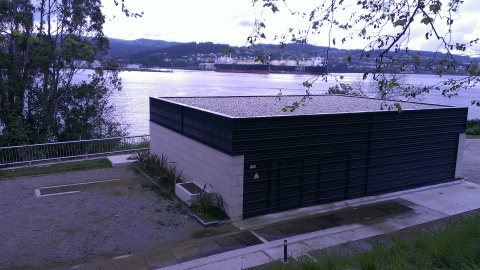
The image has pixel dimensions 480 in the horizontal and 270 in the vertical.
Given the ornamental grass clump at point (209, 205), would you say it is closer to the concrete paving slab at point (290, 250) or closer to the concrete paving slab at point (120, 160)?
the concrete paving slab at point (290, 250)

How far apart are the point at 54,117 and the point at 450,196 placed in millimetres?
25856

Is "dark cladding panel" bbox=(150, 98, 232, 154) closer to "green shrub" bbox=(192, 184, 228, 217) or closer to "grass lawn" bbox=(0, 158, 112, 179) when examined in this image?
"green shrub" bbox=(192, 184, 228, 217)

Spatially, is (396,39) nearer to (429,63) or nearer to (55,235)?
(429,63)

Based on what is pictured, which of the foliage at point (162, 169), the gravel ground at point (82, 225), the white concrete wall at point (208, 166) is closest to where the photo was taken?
the gravel ground at point (82, 225)

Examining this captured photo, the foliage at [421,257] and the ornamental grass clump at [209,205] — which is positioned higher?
the foliage at [421,257]

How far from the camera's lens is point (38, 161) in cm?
1891

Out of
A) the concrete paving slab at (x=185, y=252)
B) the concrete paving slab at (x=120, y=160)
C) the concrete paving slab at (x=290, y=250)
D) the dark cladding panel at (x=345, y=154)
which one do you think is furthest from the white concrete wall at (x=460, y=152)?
the concrete paving slab at (x=120, y=160)

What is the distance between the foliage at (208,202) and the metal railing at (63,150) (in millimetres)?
9469

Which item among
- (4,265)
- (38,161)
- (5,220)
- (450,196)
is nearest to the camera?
(4,265)

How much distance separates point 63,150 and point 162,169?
22.4 feet

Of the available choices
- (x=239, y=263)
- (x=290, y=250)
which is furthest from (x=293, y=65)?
(x=239, y=263)

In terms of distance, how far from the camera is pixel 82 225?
11.7 meters

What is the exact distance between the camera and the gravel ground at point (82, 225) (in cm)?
995

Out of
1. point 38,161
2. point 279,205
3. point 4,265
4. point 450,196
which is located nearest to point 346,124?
point 279,205
